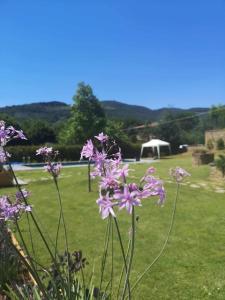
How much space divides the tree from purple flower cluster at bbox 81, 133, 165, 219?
143ft

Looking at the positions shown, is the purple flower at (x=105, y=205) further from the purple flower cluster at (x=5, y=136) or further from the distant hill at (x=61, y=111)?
the distant hill at (x=61, y=111)

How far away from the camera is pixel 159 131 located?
66312 mm

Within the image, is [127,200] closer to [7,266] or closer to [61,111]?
[7,266]

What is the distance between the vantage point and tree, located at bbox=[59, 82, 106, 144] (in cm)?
4584

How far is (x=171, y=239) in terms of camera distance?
6.33 metres

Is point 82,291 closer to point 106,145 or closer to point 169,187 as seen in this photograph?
point 106,145

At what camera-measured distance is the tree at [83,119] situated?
45.8m

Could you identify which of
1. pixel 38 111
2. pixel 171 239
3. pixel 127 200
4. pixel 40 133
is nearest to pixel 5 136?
pixel 127 200

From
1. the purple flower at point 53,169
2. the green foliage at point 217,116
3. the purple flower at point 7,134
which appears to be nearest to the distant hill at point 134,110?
the green foliage at point 217,116

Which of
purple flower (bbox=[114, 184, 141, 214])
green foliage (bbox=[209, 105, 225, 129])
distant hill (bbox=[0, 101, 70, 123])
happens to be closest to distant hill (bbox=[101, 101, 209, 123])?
distant hill (bbox=[0, 101, 70, 123])

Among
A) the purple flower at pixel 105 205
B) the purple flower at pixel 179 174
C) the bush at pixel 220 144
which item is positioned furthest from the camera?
the bush at pixel 220 144

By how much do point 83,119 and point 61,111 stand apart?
7418 centimetres

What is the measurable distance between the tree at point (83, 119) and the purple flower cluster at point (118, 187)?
43692 millimetres

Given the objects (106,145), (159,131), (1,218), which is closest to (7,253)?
(1,218)
